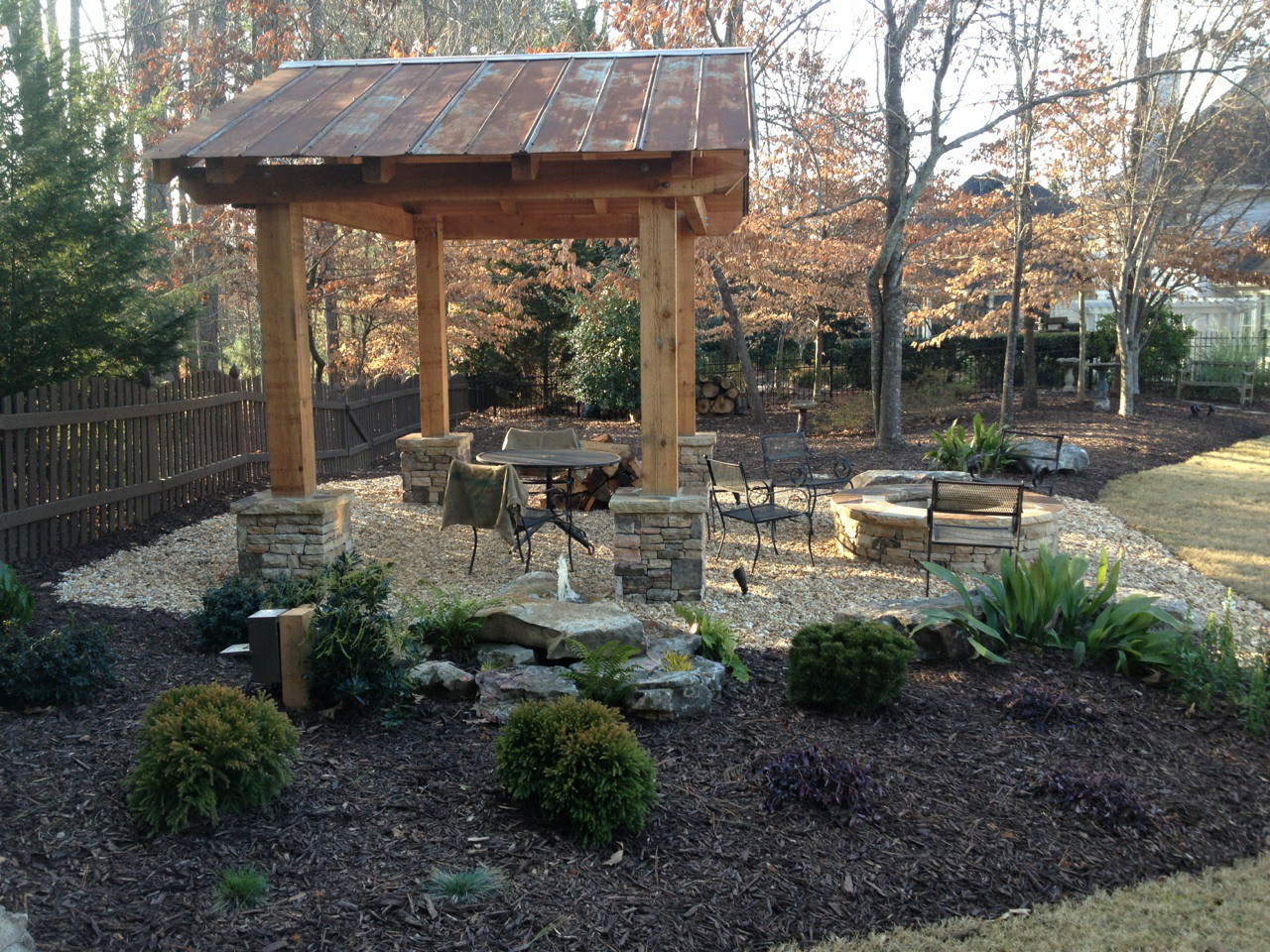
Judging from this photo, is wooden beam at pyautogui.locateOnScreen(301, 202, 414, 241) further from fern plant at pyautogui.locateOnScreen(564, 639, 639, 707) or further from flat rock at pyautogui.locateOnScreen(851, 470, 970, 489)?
flat rock at pyautogui.locateOnScreen(851, 470, 970, 489)

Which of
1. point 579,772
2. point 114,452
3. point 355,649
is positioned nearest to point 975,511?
point 579,772

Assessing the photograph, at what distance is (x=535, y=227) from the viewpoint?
→ 9.39 m

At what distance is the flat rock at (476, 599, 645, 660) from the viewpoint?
178 inches

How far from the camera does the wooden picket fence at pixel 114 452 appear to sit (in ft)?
22.1

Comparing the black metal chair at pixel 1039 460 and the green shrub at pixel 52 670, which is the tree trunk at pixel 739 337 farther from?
the green shrub at pixel 52 670

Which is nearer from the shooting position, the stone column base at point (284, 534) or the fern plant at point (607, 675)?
the fern plant at point (607, 675)

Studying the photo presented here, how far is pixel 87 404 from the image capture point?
7.27 m

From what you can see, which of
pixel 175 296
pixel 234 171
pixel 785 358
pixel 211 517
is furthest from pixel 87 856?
pixel 785 358

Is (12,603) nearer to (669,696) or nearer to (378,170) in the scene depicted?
(378,170)

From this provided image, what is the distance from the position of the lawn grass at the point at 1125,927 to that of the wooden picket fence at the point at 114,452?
249 inches

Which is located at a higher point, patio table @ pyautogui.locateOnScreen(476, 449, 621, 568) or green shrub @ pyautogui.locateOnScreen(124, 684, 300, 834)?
patio table @ pyautogui.locateOnScreen(476, 449, 621, 568)

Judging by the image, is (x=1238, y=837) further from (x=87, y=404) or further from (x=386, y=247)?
(x=386, y=247)

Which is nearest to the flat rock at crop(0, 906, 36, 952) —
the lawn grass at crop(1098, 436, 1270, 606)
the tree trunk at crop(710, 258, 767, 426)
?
the lawn grass at crop(1098, 436, 1270, 606)

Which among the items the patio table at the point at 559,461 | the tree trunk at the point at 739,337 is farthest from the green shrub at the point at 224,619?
the tree trunk at the point at 739,337
